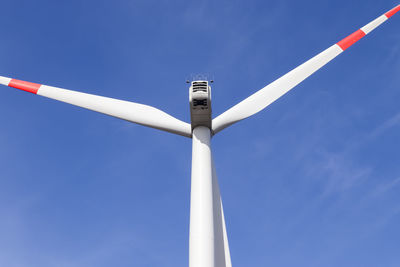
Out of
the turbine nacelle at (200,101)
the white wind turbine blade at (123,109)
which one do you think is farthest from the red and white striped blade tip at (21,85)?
the turbine nacelle at (200,101)

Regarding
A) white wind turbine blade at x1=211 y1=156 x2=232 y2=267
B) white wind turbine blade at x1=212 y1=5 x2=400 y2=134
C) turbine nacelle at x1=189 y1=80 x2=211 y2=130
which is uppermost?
white wind turbine blade at x1=212 y1=5 x2=400 y2=134

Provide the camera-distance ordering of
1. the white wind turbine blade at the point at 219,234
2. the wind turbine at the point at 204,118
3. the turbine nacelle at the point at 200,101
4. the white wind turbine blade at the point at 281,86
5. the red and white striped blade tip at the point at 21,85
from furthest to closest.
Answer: the red and white striped blade tip at the point at 21,85, the white wind turbine blade at the point at 281,86, the turbine nacelle at the point at 200,101, the white wind turbine blade at the point at 219,234, the wind turbine at the point at 204,118

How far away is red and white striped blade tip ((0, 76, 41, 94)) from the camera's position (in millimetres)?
22750

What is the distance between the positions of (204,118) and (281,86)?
15.2 feet

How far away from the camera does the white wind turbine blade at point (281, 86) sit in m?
21.3

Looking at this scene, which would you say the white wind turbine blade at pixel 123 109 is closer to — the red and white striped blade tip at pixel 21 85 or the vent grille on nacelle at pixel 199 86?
the red and white striped blade tip at pixel 21 85

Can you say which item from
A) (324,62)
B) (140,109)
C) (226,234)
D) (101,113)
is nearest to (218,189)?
(226,234)

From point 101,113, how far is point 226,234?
8441 mm

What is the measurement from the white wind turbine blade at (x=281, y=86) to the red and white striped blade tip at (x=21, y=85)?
31.2ft

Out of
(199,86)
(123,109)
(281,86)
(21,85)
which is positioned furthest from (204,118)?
(21,85)

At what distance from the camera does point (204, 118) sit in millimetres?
20484

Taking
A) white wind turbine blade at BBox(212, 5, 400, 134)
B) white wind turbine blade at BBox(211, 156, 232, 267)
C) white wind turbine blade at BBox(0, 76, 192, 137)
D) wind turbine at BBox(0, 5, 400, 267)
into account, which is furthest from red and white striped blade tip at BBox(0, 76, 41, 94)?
white wind turbine blade at BBox(211, 156, 232, 267)

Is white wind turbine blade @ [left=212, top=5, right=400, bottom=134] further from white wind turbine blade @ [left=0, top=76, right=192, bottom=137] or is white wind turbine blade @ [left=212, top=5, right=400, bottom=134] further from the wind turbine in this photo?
white wind turbine blade @ [left=0, top=76, right=192, bottom=137]

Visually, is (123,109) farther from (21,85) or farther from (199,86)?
(21,85)
